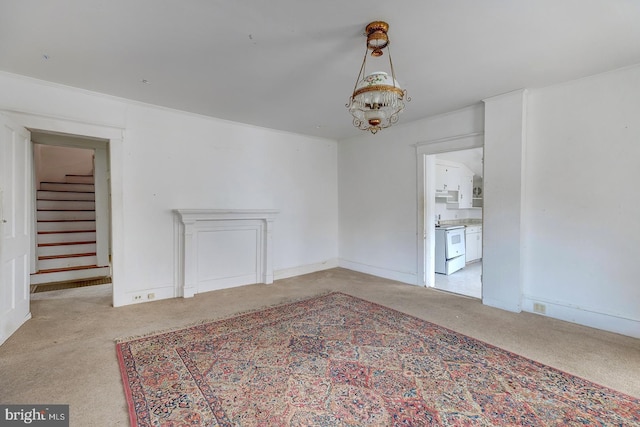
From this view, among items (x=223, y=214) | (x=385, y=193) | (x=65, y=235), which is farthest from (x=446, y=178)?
(x=65, y=235)

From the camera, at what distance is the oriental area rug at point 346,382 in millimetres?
1747

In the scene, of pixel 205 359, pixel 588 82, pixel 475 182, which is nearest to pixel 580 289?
pixel 588 82

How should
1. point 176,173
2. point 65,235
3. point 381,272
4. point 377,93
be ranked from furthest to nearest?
point 65,235, point 381,272, point 176,173, point 377,93

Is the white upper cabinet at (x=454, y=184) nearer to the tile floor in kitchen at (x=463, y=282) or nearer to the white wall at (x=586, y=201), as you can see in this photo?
the tile floor in kitchen at (x=463, y=282)

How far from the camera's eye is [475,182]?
7.71 meters

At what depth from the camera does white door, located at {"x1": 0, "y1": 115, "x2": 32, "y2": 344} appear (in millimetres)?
2699

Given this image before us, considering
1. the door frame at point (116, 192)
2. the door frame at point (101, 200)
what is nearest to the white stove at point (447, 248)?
the door frame at point (116, 192)

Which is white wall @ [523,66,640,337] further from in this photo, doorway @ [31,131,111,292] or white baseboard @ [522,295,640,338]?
doorway @ [31,131,111,292]

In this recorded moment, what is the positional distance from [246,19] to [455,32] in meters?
1.55

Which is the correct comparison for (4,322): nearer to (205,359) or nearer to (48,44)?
(205,359)

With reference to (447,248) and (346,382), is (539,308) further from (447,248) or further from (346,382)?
(346,382)

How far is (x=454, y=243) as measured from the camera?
18.7 feet

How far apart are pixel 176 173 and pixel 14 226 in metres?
1.69

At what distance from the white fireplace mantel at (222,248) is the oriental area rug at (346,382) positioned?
53.0 inches
